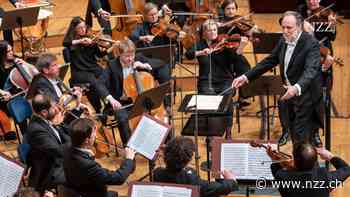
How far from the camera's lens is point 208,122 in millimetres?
6262

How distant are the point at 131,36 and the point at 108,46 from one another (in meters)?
0.39

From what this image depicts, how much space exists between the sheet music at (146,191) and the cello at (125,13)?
426cm

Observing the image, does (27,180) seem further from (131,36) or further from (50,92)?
(131,36)

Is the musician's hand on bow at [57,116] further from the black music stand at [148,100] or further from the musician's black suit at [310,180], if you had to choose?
the musician's black suit at [310,180]

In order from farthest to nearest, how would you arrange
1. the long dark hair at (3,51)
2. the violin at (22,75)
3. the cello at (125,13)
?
the cello at (125,13) < the long dark hair at (3,51) < the violin at (22,75)

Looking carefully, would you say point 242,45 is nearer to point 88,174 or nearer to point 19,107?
point 19,107

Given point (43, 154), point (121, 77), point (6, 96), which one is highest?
point (121, 77)

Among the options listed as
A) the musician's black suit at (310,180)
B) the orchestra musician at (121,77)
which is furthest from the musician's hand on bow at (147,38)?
the musician's black suit at (310,180)

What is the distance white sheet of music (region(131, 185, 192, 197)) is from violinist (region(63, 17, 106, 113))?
10.4ft

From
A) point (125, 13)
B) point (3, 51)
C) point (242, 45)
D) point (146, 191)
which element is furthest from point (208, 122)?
point (125, 13)

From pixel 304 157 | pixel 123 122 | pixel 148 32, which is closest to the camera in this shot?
pixel 304 157

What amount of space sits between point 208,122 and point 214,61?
1236 millimetres

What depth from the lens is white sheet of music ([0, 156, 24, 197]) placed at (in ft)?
16.3

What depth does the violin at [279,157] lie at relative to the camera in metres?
4.52
